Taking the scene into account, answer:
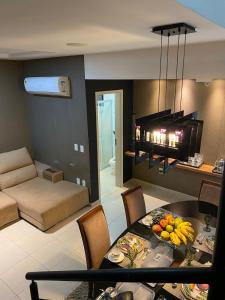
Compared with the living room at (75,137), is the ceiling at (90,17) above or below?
above

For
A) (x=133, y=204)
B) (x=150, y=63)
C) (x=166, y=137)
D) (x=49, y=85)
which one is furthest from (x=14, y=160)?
(x=166, y=137)

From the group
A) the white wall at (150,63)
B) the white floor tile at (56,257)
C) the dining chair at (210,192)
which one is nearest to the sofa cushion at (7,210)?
the white floor tile at (56,257)

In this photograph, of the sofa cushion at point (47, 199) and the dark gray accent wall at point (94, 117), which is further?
the dark gray accent wall at point (94, 117)

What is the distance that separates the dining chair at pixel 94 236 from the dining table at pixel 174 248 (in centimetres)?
24

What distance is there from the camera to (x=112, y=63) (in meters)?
3.55

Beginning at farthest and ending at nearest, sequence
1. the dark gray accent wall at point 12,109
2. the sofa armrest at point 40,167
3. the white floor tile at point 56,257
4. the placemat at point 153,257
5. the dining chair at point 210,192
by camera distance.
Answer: the sofa armrest at point 40,167
the dark gray accent wall at point 12,109
the dining chair at point 210,192
the white floor tile at point 56,257
the placemat at point 153,257

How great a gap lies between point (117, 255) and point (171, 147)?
1.18 meters

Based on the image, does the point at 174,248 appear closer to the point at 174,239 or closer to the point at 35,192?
the point at 174,239

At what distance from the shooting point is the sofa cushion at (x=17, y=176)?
462 cm

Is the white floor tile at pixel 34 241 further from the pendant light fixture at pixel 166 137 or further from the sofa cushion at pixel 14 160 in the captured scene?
the pendant light fixture at pixel 166 137

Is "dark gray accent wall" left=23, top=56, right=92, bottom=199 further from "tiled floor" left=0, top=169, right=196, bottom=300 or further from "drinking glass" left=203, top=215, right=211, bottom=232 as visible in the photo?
"drinking glass" left=203, top=215, right=211, bottom=232

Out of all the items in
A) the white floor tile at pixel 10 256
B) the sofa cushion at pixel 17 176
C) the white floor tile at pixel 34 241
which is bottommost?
the white floor tile at pixel 10 256

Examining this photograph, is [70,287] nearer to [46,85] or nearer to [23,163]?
[23,163]

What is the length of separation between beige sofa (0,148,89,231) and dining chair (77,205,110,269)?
4.75ft
